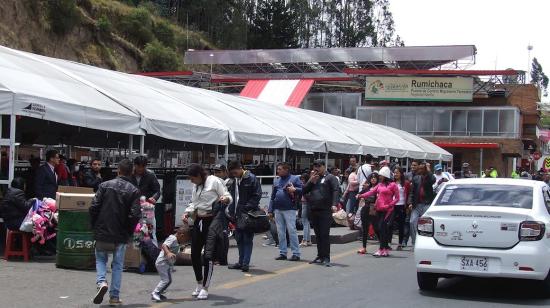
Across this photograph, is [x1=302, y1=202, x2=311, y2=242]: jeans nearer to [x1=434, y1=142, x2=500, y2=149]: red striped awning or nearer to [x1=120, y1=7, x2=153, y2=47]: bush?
[x1=434, y1=142, x2=500, y2=149]: red striped awning

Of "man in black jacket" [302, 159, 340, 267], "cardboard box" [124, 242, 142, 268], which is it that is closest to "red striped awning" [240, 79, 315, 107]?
"man in black jacket" [302, 159, 340, 267]

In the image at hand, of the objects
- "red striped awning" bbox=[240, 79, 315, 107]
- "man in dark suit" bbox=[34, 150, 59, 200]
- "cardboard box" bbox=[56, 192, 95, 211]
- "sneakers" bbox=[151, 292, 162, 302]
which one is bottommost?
"sneakers" bbox=[151, 292, 162, 302]

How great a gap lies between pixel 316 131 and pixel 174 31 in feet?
146

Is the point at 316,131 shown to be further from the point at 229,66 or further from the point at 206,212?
the point at 229,66

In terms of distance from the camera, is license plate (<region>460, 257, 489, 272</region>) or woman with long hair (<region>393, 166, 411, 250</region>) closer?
license plate (<region>460, 257, 489, 272</region>)

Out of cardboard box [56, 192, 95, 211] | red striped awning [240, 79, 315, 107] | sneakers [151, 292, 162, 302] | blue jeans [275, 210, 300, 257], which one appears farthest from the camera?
red striped awning [240, 79, 315, 107]

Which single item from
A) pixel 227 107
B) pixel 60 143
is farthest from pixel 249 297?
pixel 60 143

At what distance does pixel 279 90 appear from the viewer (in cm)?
4647

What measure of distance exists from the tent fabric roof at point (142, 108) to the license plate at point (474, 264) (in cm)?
704

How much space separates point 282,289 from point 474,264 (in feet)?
8.49

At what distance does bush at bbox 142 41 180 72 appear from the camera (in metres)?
53.9

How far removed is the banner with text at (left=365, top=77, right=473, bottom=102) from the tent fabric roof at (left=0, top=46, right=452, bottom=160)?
25.7 meters

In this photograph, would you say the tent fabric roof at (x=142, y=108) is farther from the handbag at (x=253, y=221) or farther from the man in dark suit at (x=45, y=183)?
the handbag at (x=253, y=221)

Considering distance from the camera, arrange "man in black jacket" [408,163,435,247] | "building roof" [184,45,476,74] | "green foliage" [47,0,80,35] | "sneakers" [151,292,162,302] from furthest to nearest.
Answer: "building roof" [184,45,476,74]
"green foliage" [47,0,80,35]
"man in black jacket" [408,163,435,247]
"sneakers" [151,292,162,302]
